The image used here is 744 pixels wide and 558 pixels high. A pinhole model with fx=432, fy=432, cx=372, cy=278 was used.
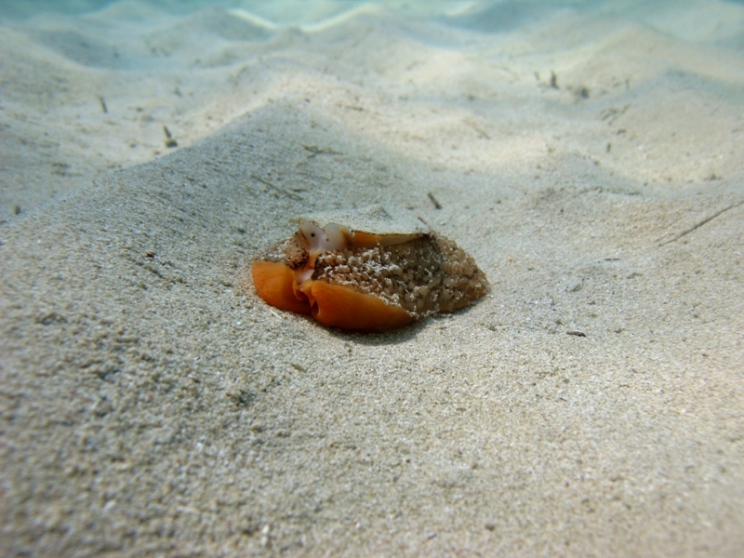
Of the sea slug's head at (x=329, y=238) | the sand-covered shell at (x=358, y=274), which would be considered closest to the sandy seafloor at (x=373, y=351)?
the sand-covered shell at (x=358, y=274)

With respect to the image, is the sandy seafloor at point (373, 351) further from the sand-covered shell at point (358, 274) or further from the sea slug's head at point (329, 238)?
the sea slug's head at point (329, 238)

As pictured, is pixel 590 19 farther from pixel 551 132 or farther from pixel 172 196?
pixel 172 196

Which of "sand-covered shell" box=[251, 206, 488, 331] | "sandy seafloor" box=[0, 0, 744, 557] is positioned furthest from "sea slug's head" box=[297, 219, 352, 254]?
"sandy seafloor" box=[0, 0, 744, 557]

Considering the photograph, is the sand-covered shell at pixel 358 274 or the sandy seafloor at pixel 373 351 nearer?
the sandy seafloor at pixel 373 351

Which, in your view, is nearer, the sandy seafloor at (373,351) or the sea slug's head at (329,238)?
the sandy seafloor at (373,351)

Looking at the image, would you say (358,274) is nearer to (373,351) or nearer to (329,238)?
(329,238)
